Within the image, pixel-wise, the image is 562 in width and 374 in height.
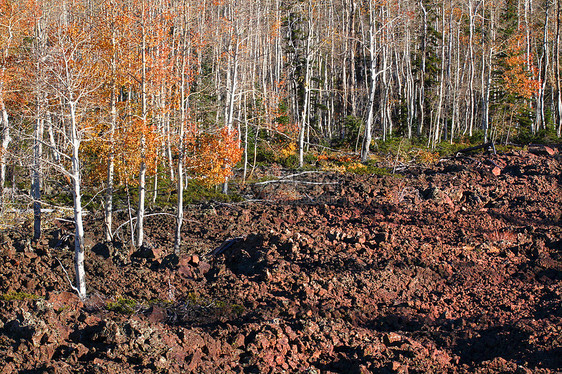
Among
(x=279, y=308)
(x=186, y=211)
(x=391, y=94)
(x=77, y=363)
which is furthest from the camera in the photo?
(x=391, y=94)

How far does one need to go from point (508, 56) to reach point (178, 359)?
26453 millimetres

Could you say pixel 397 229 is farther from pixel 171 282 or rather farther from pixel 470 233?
pixel 171 282

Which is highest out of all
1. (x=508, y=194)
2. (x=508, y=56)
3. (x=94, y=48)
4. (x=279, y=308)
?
(x=508, y=56)

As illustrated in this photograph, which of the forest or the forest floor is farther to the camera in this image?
the forest

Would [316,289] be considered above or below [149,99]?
below

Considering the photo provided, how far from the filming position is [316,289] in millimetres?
9250

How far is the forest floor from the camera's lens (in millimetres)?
6727

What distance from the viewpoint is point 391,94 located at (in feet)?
112

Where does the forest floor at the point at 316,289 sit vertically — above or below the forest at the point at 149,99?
below

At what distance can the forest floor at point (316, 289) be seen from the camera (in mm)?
6727

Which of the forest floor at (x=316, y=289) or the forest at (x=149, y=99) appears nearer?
the forest floor at (x=316, y=289)

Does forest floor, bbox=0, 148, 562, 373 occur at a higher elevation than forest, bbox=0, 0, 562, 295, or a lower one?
lower

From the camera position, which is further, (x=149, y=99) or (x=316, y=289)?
(x=149, y=99)

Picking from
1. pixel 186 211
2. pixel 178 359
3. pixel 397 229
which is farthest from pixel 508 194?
pixel 178 359
